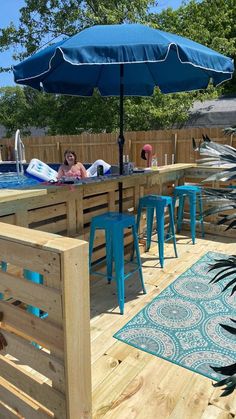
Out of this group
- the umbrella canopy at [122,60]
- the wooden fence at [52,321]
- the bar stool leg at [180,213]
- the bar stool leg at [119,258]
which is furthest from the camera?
the bar stool leg at [180,213]

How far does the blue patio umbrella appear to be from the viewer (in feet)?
7.02

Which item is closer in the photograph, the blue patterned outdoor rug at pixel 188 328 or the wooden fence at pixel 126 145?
the blue patterned outdoor rug at pixel 188 328

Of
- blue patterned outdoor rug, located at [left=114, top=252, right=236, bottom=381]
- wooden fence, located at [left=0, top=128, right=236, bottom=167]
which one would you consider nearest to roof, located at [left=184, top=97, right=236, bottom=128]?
wooden fence, located at [left=0, top=128, right=236, bottom=167]

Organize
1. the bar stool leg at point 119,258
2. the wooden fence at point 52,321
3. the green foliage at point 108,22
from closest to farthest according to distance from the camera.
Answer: the wooden fence at point 52,321
the bar stool leg at point 119,258
the green foliage at point 108,22

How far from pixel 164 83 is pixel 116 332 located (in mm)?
3005

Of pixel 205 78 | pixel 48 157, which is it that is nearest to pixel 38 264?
pixel 205 78

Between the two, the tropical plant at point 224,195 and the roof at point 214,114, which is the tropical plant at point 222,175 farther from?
the roof at point 214,114

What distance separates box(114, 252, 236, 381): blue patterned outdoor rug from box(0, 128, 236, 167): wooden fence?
3.95 m

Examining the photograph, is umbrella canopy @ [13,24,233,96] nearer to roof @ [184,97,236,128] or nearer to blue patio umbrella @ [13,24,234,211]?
blue patio umbrella @ [13,24,234,211]

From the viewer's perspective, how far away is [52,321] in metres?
1.20

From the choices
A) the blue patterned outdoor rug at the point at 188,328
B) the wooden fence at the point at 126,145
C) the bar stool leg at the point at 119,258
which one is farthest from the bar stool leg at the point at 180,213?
the bar stool leg at the point at 119,258

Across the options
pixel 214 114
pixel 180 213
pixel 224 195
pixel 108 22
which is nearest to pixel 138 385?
pixel 224 195

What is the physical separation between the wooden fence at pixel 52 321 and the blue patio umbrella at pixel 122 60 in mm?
1370

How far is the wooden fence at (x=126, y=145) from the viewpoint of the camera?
7.65 m
